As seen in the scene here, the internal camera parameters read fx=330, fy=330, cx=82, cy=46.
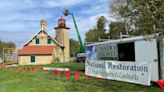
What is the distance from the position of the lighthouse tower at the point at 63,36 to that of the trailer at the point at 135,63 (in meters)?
48.5

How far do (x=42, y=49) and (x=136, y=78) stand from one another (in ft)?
173

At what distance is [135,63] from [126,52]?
22.4 ft

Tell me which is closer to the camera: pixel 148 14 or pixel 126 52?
pixel 148 14

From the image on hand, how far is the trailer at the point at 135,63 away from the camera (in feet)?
47.1

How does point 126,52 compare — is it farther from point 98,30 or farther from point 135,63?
point 98,30

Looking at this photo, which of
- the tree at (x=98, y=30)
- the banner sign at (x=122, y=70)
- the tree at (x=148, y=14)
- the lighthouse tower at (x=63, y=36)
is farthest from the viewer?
the tree at (x=98, y=30)

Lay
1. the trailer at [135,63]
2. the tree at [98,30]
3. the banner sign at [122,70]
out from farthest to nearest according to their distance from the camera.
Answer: the tree at [98,30] < the trailer at [135,63] < the banner sign at [122,70]

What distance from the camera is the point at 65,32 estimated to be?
7312 cm

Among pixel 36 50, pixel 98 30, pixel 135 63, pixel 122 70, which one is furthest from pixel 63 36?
pixel 135 63

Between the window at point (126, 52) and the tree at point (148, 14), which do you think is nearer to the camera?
the tree at point (148, 14)

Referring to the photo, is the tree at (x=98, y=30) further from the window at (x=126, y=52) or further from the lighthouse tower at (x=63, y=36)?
the window at (x=126, y=52)

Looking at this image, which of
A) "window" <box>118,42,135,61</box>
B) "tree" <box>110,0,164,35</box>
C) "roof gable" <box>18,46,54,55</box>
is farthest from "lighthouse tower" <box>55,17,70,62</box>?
"tree" <box>110,0,164,35</box>

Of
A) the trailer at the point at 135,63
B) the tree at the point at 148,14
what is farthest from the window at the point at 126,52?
the tree at the point at 148,14

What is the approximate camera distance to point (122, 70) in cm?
1580
